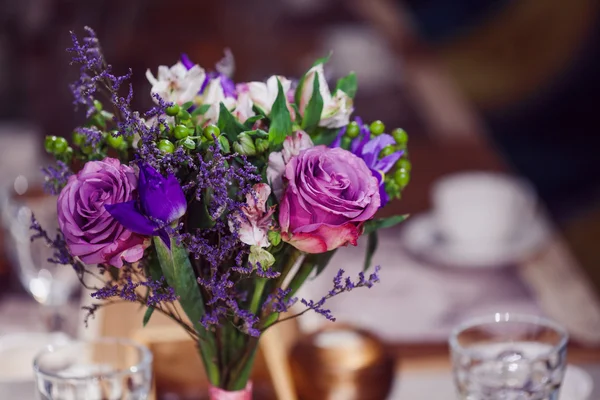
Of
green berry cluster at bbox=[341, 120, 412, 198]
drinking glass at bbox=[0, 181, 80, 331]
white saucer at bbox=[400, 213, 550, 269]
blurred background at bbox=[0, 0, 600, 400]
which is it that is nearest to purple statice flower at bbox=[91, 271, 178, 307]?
green berry cluster at bbox=[341, 120, 412, 198]

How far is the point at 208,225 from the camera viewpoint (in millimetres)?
689

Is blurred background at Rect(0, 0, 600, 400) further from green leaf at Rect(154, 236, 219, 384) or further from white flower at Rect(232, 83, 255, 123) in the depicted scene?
green leaf at Rect(154, 236, 219, 384)

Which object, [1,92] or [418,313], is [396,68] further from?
[1,92]

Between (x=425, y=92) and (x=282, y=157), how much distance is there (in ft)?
5.23

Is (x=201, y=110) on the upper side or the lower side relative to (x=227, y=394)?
upper

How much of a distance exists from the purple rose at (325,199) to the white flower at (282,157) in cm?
2

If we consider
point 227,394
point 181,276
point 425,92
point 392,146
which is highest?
point 425,92

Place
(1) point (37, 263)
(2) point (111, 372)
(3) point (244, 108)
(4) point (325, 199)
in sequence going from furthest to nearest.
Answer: (1) point (37, 263) → (2) point (111, 372) → (3) point (244, 108) → (4) point (325, 199)

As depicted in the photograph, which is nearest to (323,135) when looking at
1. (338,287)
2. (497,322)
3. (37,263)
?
(338,287)

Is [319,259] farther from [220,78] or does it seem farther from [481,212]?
[481,212]

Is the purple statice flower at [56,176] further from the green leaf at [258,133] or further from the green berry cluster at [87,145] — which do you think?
the green leaf at [258,133]

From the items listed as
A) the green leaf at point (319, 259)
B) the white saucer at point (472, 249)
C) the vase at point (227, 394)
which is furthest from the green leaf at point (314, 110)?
the white saucer at point (472, 249)

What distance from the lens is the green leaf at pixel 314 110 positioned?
712 mm

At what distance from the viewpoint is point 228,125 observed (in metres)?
0.70
